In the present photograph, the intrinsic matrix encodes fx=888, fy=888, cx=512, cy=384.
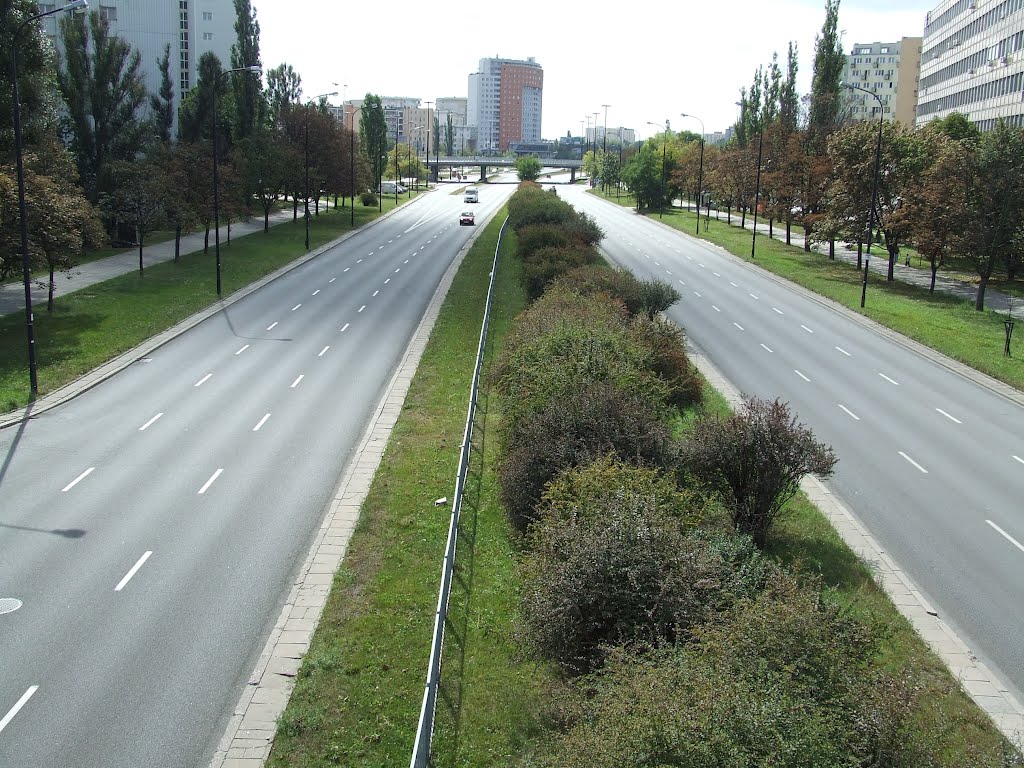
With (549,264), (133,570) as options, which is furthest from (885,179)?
(133,570)

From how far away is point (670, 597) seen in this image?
1053 centimetres

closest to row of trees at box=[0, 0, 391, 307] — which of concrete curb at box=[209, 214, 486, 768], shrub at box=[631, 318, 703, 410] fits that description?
concrete curb at box=[209, 214, 486, 768]

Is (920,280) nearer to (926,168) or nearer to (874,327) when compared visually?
(926,168)

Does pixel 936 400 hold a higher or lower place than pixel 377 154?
lower

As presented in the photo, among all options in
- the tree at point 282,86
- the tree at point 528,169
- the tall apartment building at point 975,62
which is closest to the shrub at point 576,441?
the tall apartment building at point 975,62

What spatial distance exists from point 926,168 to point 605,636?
49.3m

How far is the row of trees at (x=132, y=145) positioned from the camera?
35.2m

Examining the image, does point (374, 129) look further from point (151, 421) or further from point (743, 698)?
point (743, 698)

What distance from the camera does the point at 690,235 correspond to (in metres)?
76.1

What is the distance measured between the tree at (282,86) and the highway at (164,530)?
62478 mm

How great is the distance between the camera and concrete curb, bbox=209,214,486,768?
10.6m

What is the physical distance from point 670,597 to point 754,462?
6204 millimetres

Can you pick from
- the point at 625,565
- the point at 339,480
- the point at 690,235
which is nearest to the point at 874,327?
the point at 339,480

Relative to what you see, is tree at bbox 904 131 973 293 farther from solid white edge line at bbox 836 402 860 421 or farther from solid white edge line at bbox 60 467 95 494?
solid white edge line at bbox 60 467 95 494
